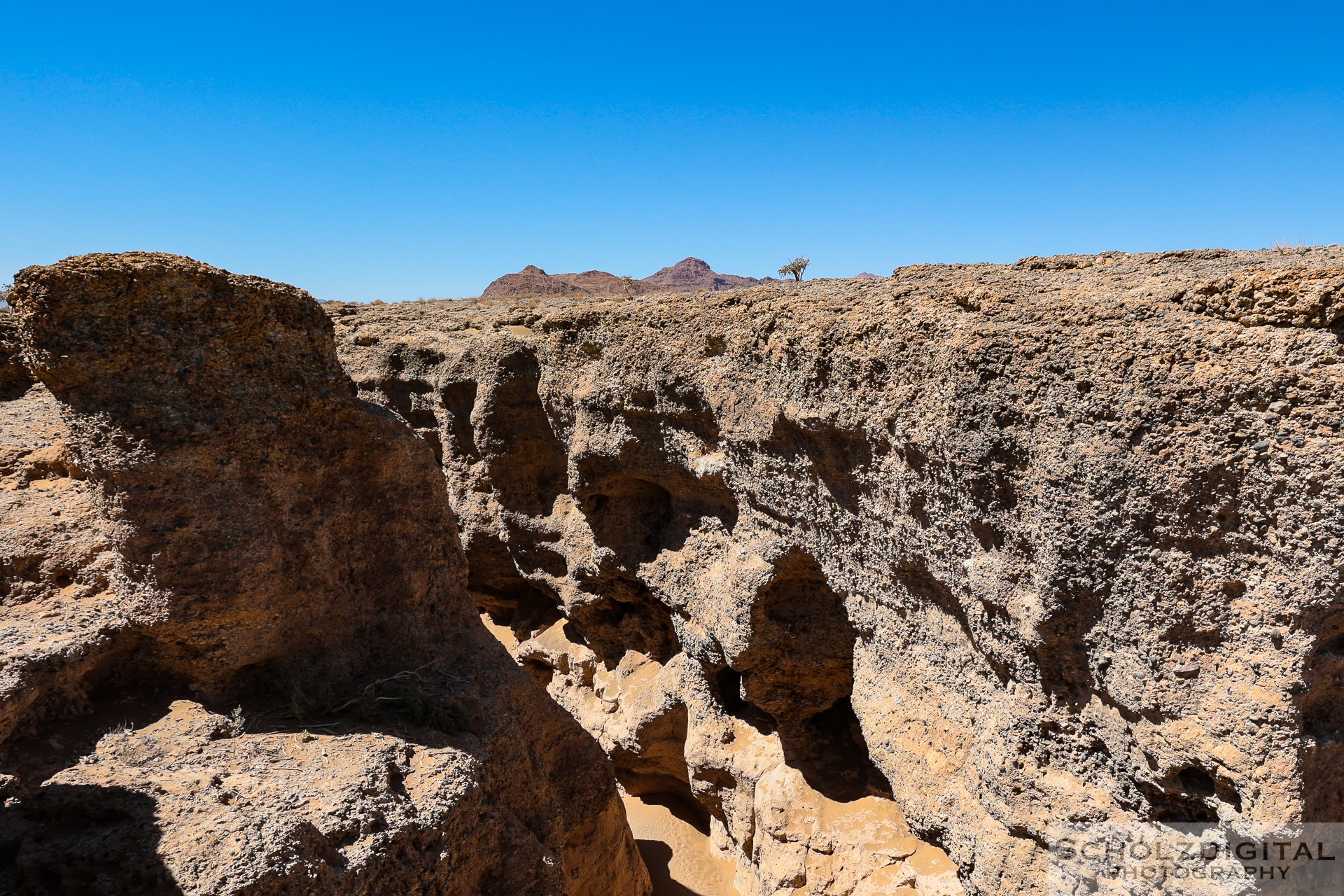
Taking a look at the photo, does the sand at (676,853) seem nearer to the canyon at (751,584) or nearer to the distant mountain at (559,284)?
the canyon at (751,584)

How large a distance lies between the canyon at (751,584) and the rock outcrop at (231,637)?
0.8 inches

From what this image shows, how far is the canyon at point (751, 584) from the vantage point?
2.82 metres

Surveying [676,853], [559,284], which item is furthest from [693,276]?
[676,853]

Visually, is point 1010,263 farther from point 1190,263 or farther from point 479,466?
point 479,466

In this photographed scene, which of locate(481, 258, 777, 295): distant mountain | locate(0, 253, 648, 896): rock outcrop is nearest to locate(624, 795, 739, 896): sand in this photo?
locate(0, 253, 648, 896): rock outcrop

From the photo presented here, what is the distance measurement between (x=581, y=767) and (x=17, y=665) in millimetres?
3227

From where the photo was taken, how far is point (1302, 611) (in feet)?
8.59

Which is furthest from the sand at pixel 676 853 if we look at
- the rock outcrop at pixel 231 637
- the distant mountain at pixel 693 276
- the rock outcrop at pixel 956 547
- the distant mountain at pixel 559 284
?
the distant mountain at pixel 693 276

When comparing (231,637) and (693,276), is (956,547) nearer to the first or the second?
(231,637)

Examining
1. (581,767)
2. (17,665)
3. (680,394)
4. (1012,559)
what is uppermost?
(680,394)

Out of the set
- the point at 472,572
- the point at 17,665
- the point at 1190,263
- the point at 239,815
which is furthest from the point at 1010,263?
the point at 472,572

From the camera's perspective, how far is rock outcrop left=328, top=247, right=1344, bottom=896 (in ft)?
8.98

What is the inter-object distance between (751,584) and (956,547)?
195 centimetres

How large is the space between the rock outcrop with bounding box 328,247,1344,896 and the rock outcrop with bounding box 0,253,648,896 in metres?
1.85
